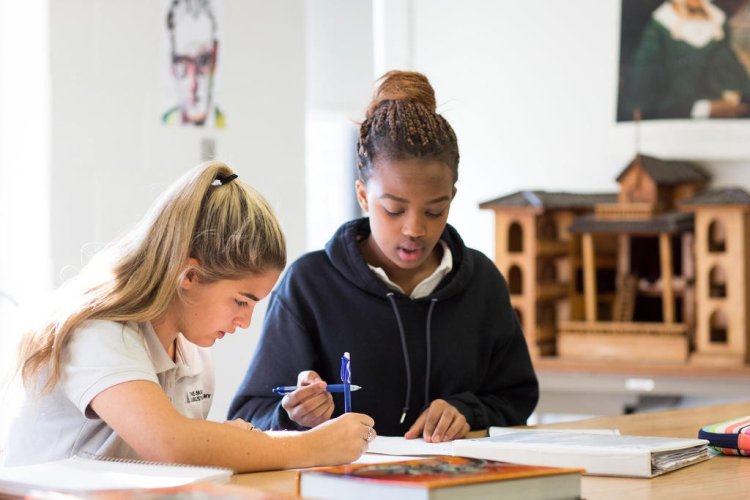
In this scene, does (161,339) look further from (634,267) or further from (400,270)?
(634,267)

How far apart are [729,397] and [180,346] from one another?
1.94m

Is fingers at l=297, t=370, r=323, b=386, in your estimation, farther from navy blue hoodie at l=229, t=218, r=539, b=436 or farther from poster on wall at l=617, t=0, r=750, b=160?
poster on wall at l=617, t=0, r=750, b=160

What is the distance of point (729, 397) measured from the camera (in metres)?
3.08

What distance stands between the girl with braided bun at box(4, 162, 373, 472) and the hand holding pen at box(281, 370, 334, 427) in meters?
0.08

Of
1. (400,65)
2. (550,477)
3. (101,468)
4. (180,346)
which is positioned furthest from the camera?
(400,65)

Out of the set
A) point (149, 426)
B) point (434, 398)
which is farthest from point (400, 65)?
point (149, 426)

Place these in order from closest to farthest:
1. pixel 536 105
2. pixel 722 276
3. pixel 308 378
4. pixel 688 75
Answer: pixel 308 378, pixel 722 276, pixel 688 75, pixel 536 105

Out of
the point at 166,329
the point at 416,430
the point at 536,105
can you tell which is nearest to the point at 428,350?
the point at 416,430

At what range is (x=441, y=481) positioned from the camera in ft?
3.15

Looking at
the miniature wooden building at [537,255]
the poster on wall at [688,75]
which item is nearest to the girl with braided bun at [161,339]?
the miniature wooden building at [537,255]

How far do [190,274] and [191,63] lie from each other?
2062 millimetres

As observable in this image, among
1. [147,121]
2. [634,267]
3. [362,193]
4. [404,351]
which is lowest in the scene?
[404,351]

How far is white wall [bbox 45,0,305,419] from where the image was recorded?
311 cm

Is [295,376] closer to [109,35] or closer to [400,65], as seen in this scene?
[109,35]
